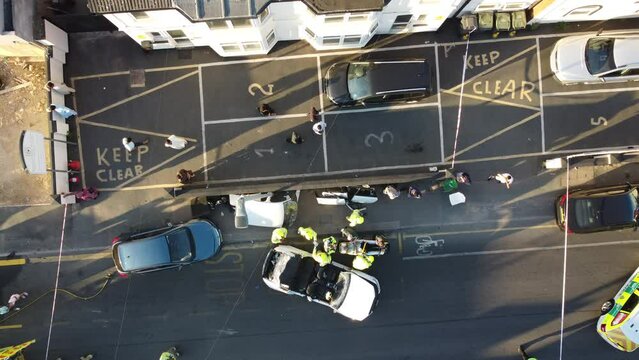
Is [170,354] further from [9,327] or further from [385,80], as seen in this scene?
[385,80]

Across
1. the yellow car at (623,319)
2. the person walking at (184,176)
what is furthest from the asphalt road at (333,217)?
the yellow car at (623,319)

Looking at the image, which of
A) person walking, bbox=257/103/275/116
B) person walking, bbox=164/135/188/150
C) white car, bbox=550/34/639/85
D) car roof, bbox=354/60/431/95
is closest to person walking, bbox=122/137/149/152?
person walking, bbox=164/135/188/150

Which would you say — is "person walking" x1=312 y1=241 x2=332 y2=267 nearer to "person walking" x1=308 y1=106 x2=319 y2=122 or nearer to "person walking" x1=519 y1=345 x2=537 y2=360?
"person walking" x1=308 y1=106 x2=319 y2=122

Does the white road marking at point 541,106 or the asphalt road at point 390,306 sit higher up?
the white road marking at point 541,106

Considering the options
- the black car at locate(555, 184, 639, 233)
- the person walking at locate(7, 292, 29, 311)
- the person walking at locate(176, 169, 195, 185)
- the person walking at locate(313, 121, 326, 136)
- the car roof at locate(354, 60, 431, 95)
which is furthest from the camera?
the person walking at locate(7, 292, 29, 311)

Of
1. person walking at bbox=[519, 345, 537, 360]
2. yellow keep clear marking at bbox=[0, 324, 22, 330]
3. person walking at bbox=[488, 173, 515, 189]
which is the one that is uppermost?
person walking at bbox=[488, 173, 515, 189]

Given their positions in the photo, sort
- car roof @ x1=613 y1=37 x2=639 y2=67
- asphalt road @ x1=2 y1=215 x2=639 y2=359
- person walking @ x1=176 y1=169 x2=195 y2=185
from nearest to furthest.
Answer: car roof @ x1=613 y1=37 x2=639 y2=67
person walking @ x1=176 y1=169 x2=195 y2=185
asphalt road @ x1=2 y1=215 x2=639 y2=359

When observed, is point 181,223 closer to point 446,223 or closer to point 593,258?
point 446,223

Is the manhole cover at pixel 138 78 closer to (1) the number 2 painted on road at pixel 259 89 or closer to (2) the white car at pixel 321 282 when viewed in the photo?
(1) the number 2 painted on road at pixel 259 89
